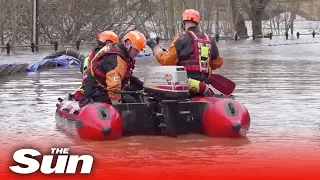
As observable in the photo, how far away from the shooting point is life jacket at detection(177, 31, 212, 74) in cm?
1141

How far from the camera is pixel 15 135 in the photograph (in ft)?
37.8

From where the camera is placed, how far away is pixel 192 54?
37.4ft

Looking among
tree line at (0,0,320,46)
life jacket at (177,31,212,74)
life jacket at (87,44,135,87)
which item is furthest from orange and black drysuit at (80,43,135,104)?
tree line at (0,0,320,46)

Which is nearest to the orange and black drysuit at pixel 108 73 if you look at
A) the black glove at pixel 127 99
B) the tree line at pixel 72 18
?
the black glove at pixel 127 99

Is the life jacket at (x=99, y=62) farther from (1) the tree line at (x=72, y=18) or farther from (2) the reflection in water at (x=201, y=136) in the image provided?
(1) the tree line at (x=72, y=18)

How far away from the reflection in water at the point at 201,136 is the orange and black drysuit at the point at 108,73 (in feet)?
2.48

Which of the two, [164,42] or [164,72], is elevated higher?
[164,72]

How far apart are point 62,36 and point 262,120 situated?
115ft

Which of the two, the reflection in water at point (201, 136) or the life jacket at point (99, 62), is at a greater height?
the life jacket at point (99, 62)

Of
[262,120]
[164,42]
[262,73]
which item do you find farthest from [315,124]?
[164,42]

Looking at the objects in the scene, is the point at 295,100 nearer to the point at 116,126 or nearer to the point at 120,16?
the point at 116,126

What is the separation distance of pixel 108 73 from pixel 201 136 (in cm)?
168

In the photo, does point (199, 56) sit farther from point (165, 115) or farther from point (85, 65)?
point (85, 65)

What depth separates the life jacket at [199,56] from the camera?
11414mm
